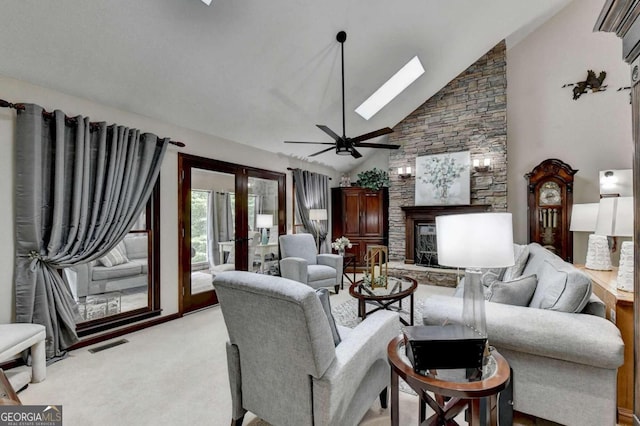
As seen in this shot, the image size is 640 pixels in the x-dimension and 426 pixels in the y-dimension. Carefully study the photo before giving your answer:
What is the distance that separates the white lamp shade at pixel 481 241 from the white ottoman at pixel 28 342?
287cm

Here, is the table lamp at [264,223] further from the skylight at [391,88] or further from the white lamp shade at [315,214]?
the skylight at [391,88]

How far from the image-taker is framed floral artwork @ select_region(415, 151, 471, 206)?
532cm

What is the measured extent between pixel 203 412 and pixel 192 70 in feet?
9.93

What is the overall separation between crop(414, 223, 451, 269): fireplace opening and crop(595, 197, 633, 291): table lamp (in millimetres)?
3205

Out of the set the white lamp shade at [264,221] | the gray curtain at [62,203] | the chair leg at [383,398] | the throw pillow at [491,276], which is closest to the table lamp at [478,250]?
the chair leg at [383,398]

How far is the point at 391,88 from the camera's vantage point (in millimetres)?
4879

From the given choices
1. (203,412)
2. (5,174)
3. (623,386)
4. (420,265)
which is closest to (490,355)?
(623,386)

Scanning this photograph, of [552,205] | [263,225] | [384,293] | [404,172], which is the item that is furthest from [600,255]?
[263,225]

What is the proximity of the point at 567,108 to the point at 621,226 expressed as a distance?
364 centimetres

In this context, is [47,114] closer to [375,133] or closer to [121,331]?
[121,331]

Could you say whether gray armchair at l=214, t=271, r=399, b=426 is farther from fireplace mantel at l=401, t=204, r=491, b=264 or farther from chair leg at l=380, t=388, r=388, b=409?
fireplace mantel at l=401, t=204, r=491, b=264

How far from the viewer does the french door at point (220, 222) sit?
3.75m

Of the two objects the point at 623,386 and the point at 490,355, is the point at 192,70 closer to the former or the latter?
the point at 490,355

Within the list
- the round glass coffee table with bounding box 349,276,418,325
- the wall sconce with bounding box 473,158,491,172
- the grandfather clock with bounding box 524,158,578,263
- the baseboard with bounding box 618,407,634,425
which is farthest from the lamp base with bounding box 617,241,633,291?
the wall sconce with bounding box 473,158,491,172
